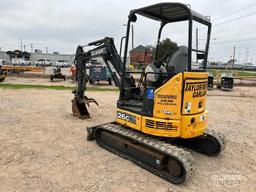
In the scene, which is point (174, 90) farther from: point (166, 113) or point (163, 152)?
point (163, 152)

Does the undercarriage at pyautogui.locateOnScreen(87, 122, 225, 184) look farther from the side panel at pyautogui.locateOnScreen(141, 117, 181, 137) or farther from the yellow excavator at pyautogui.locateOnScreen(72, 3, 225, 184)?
the side panel at pyautogui.locateOnScreen(141, 117, 181, 137)

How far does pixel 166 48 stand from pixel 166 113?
191cm

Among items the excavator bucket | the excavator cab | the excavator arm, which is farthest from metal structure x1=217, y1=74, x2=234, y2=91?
the excavator cab

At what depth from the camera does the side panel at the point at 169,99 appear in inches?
189

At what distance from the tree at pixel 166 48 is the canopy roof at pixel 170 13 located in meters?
0.54

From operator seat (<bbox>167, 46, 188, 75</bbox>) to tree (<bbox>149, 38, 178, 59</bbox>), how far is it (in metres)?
0.30

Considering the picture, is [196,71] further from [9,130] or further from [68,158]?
[9,130]

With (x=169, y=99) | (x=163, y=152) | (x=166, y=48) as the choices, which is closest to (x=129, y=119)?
(x=169, y=99)

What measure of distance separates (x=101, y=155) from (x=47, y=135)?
1.98 meters

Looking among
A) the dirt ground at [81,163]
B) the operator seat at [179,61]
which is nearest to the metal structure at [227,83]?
the dirt ground at [81,163]

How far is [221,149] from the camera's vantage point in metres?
5.84

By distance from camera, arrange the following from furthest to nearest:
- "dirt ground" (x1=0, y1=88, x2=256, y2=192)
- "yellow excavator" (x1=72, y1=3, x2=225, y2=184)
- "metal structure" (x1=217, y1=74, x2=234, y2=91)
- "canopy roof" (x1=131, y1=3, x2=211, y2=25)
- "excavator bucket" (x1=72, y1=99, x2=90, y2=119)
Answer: "metal structure" (x1=217, y1=74, x2=234, y2=91) < "excavator bucket" (x1=72, y1=99, x2=90, y2=119) < "canopy roof" (x1=131, y1=3, x2=211, y2=25) < "yellow excavator" (x1=72, y1=3, x2=225, y2=184) < "dirt ground" (x1=0, y1=88, x2=256, y2=192)

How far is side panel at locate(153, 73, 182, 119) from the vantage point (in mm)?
4797

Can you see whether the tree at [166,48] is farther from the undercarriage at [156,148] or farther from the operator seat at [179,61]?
the undercarriage at [156,148]
